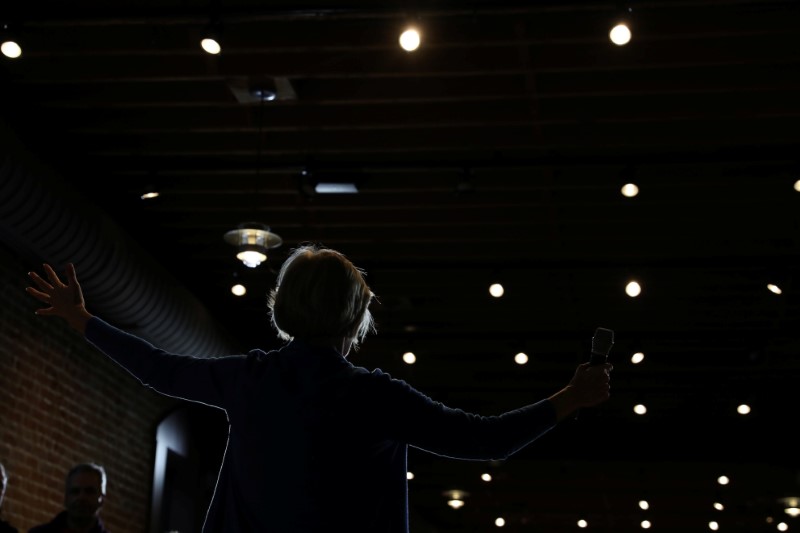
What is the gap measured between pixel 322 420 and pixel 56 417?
6266 mm

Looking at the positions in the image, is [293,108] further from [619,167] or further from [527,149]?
[619,167]

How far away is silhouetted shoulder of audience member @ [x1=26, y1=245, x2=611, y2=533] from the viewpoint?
1.73 metres

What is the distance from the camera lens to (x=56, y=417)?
7555 mm

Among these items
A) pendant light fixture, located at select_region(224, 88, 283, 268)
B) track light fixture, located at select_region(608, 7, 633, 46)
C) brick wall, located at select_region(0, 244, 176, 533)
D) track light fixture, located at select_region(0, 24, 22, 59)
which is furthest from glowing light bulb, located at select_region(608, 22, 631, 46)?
brick wall, located at select_region(0, 244, 176, 533)

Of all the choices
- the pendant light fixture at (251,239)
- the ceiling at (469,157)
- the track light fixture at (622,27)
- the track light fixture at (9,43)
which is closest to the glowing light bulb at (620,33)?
the track light fixture at (622,27)

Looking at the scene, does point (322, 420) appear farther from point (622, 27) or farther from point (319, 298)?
point (622, 27)

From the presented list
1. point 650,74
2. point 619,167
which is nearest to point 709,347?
point 619,167

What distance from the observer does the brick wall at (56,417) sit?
22.7ft

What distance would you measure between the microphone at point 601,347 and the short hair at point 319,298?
436 millimetres

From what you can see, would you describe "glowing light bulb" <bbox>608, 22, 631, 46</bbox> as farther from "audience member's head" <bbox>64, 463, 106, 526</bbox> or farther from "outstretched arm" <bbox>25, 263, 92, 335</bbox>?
"outstretched arm" <bbox>25, 263, 92, 335</bbox>

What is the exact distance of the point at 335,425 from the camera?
5.78 feet

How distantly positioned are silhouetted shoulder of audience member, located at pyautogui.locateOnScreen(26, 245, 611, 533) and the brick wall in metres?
5.42

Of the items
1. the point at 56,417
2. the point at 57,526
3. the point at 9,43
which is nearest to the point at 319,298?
the point at 57,526

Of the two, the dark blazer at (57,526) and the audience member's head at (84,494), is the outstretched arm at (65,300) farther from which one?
the audience member's head at (84,494)
